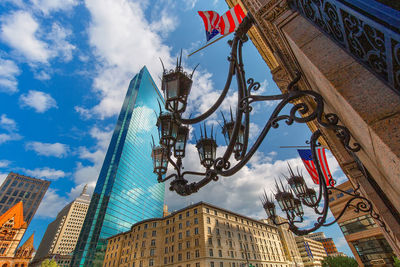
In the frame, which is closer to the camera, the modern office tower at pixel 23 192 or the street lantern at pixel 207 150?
the street lantern at pixel 207 150

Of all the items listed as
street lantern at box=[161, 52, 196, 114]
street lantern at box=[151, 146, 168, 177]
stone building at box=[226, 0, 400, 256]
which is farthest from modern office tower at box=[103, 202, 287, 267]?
stone building at box=[226, 0, 400, 256]

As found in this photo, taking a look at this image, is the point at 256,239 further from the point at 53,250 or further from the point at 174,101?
the point at 53,250

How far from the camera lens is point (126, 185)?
194ft

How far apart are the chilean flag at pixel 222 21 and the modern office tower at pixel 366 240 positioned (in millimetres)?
23490

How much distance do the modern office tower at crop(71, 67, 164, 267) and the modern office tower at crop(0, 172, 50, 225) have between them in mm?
62527

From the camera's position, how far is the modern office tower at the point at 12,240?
47.0 m

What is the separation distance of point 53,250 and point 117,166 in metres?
95.1

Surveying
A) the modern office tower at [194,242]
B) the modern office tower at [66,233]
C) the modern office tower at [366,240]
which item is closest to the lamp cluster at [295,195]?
the modern office tower at [366,240]

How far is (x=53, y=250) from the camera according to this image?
340 ft

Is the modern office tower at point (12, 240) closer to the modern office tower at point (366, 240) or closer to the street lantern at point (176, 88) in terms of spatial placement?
the street lantern at point (176, 88)

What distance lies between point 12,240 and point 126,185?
105ft

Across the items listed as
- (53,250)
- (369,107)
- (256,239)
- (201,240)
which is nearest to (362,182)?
(369,107)

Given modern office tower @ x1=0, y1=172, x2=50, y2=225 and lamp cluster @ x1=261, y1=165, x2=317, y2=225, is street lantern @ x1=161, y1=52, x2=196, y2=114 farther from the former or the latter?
modern office tower @ x1=0, y1=172, x2=50, y2=225

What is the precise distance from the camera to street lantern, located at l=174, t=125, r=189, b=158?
3748 mm
